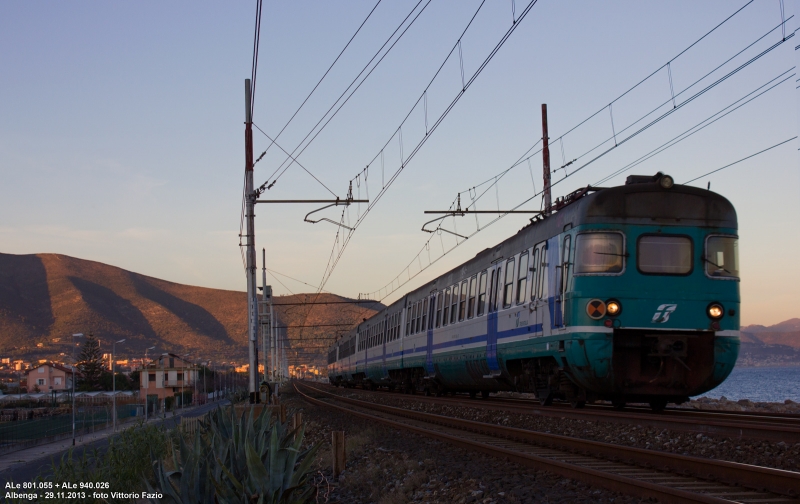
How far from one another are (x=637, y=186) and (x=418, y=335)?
14.4 metres

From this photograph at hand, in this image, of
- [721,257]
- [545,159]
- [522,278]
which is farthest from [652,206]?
[545,159]

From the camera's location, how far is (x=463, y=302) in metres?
20.9

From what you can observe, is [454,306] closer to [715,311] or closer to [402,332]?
[402,332]

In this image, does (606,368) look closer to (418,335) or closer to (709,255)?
(709,255)

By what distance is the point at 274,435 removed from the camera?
28.3ft

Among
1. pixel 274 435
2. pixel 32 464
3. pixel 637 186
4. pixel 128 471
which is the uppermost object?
pixel 637 186

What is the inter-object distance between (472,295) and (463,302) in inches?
40.1

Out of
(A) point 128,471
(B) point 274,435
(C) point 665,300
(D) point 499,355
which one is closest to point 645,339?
(C) point 665,300

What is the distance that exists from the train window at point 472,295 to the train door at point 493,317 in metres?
1.44

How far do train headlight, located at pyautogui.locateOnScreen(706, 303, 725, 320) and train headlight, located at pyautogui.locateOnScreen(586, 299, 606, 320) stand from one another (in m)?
1.58

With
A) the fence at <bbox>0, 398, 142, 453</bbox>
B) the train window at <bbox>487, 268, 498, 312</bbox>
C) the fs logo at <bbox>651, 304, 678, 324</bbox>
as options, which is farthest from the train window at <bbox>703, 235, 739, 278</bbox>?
the fence at <bbox>0, 398, 142, 453</bbox>

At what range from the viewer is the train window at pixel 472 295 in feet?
64.5

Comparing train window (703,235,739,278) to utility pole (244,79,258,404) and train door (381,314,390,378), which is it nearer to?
utility pole (244,79,258,404)

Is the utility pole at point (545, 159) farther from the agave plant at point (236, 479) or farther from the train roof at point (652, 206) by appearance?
the agave plant at point (236, 479)
